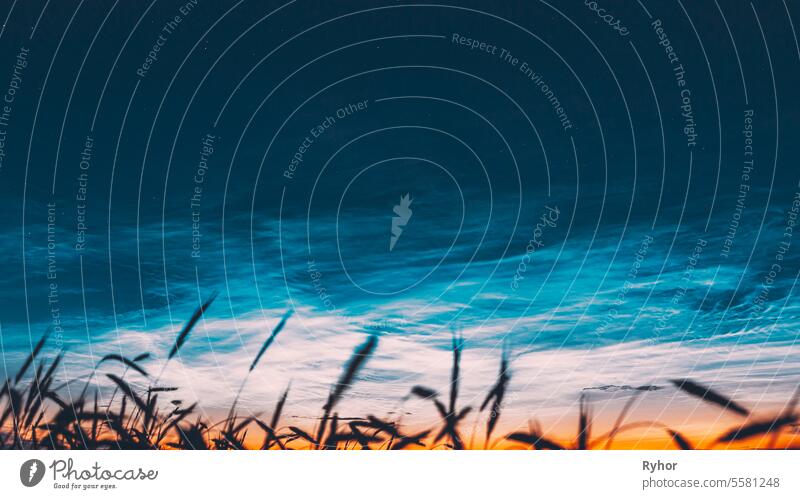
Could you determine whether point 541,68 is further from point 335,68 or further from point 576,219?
point 335,68

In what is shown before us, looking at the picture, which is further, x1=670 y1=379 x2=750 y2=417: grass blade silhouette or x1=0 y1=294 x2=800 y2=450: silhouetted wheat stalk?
x1=670 y1=379 x2=750 y2=417: grass blade silhouette

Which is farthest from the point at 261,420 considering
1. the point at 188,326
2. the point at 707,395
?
the point at 707,395

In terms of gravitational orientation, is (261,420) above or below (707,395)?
below

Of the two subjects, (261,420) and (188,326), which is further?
(188,326)

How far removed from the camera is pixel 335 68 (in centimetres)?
875

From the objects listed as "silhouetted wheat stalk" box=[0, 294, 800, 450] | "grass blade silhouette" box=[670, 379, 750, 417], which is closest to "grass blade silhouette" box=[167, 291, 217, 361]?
"silhouetted wheat stalk" box=[0, 294, 800, 450]

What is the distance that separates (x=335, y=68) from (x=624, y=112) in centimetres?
334

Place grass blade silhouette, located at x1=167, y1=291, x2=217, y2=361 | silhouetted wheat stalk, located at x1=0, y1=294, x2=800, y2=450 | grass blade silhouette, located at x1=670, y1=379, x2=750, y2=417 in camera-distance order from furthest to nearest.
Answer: grass blade silhouette, located at x1=167, y1=291, x2=217, y2=361
grass blade silhouette, located at x1=670, y1=379, x2=750, y2=417
silhouetted wheat stalk, located at x1=0, y1=294, x2=800, y2=450

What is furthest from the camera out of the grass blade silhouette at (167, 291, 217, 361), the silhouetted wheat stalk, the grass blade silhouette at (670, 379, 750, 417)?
the grass blade silhouette at (167, 291, 217, 361)

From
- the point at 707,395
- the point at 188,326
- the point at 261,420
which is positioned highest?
the point at 188,326

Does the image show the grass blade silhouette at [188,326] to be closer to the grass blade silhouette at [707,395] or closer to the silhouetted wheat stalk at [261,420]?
the silhouetted wheat stalk at [261,420]

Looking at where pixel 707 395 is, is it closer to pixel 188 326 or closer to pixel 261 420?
pixel 261 420

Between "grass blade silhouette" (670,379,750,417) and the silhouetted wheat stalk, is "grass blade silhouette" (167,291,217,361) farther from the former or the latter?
"grass blade silhouette" (670,379,750,417)
